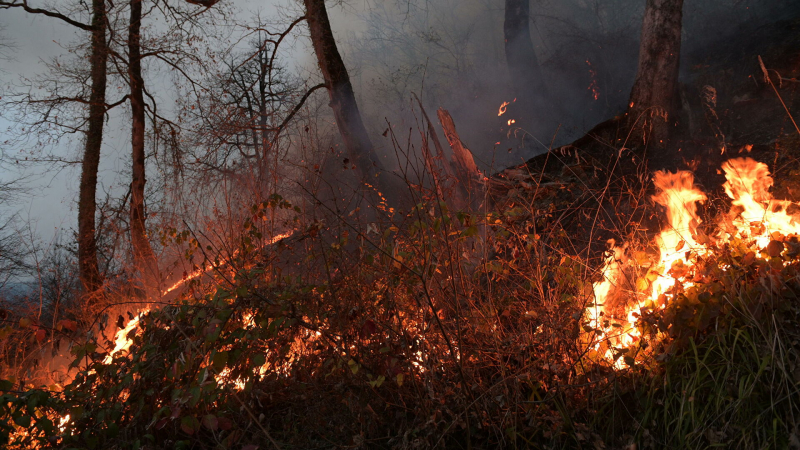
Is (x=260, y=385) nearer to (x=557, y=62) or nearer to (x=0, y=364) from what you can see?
(x=0, y=364)

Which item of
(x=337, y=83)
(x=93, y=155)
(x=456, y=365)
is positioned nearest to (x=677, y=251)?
(x=456, y=365)

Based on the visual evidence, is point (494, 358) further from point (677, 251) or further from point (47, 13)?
point (47, 13)

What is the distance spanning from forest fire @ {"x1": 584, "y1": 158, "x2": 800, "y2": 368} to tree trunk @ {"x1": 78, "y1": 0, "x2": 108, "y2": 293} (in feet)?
27.9

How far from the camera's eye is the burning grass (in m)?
2.16

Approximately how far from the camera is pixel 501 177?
6.05m

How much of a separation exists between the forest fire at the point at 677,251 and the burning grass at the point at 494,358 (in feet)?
0.04

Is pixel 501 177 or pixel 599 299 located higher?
pixel 501 177

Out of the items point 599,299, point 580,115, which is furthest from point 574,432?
point 580,115

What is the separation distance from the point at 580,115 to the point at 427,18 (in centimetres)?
606

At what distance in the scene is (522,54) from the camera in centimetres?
1170

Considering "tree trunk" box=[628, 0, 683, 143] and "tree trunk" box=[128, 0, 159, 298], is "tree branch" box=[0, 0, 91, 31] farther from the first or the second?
"tree trunk" box=[628, 0, 683, 143]

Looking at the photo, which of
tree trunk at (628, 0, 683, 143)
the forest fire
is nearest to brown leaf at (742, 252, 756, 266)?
the forest fire

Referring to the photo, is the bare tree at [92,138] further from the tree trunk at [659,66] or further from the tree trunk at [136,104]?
the tree trunk at [659,66]

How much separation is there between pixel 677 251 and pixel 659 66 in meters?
4.76
